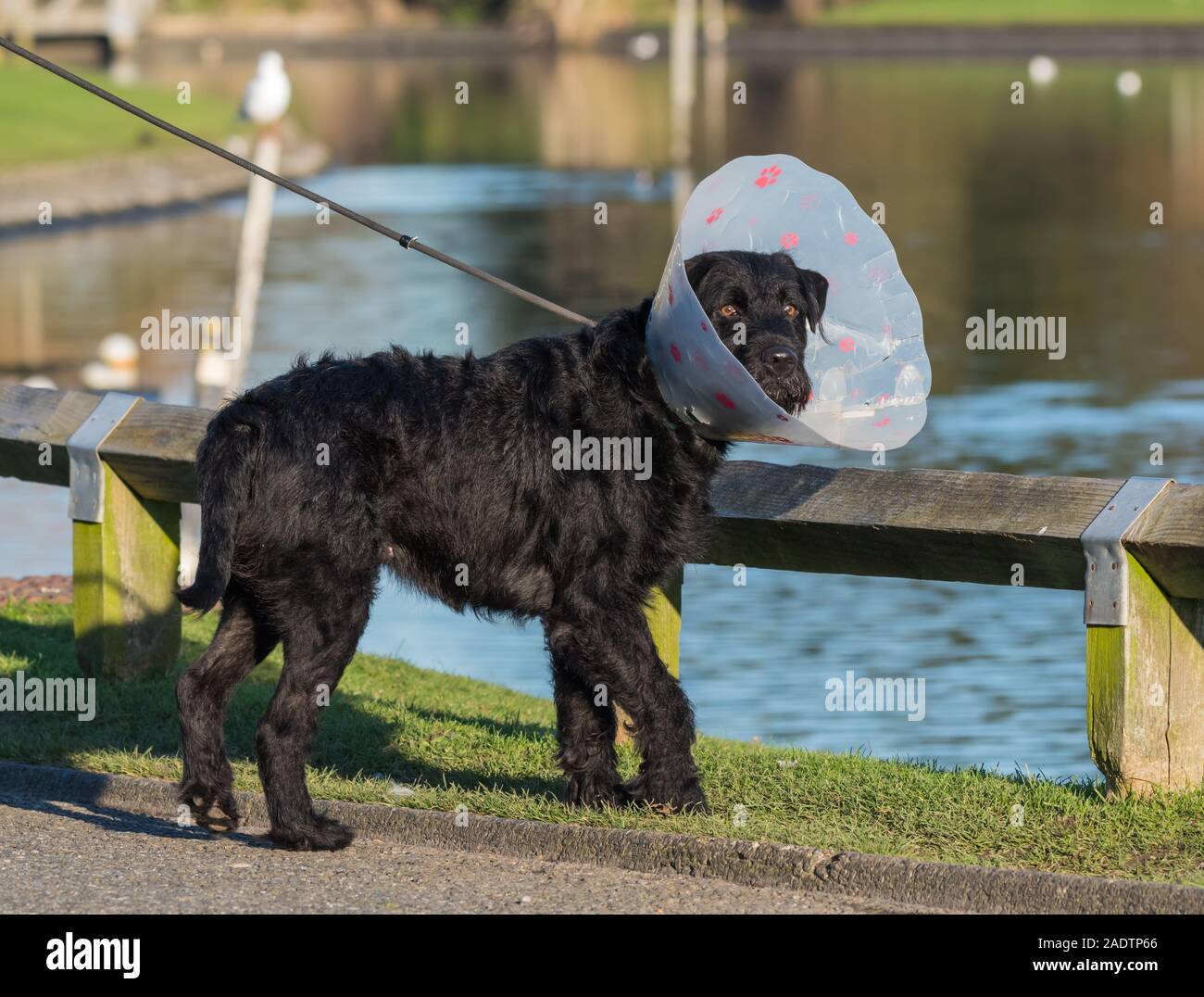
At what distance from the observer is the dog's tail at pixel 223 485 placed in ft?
19.3

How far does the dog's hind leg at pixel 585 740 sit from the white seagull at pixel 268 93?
21.4 ft

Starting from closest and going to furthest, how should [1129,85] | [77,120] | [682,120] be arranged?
[77,120] < [682,120] < [1129,85]

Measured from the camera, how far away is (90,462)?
783 cm

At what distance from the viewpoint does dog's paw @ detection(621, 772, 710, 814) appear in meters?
6.18

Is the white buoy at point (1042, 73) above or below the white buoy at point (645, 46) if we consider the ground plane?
below

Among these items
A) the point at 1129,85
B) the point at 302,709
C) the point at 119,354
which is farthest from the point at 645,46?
the point at 302,709

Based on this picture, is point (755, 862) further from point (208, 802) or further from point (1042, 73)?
point (1042, 73)

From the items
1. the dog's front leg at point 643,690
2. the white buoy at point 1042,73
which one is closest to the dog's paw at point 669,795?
the dog's front leg at point 643,690

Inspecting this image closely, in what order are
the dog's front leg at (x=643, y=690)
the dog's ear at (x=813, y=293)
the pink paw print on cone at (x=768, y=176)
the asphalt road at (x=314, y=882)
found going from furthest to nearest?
the pink paw print on cone at (x=768, y=176) < the dog's ear at (x=813, y=293) < the dog's front leg at (x=643, y=690) < the asphalt road at (x=314, y=882)

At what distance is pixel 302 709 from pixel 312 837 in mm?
370

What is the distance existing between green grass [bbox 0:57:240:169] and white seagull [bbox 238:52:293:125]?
24.8 m

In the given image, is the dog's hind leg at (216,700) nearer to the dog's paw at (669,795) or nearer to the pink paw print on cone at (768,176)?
the dog's paw at (669,795)

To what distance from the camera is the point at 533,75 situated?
7412 centimetres

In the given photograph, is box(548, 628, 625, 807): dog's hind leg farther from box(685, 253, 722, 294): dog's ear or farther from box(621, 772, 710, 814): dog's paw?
box(685, 253, 722, 294): dog's ear
